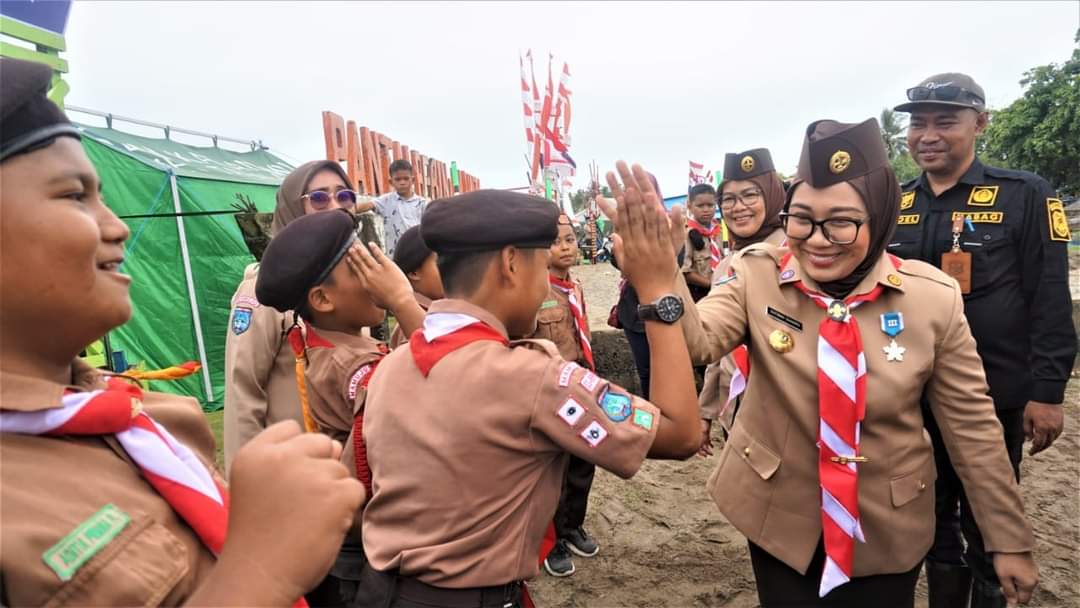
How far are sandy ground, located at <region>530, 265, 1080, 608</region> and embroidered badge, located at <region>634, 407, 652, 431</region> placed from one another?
2174 millimetres

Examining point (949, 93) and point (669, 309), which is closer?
point (669, 309)

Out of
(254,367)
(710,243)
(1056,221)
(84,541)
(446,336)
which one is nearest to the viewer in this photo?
(84,541)

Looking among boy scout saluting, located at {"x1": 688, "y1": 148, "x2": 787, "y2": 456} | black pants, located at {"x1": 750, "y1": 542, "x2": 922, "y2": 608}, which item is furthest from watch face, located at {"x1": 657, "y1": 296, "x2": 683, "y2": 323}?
boy scout saluting, located at {"x1": 688, "y1": 148, "x2": 787, "y2": 456}

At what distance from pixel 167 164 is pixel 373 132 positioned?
4.94 m

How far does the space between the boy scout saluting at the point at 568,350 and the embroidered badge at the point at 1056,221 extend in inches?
92.9

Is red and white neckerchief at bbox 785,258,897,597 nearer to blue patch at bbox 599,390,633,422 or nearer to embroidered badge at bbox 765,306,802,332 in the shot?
embroidered badge at bbox 765,306,802,332

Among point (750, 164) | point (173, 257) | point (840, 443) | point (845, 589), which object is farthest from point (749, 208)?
point (173, 257)

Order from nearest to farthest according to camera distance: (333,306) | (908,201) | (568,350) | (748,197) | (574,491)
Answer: (333,306), (908,201), (574,491), (568,350), (748,197)

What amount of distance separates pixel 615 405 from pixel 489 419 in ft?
1.03

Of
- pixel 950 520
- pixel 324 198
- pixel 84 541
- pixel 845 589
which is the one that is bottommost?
pixel 950 520

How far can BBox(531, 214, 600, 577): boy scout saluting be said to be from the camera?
3.53 metres

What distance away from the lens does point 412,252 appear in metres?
3.14

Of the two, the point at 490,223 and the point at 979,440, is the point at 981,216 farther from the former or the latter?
the point at 490,223

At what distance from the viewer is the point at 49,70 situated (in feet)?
2.94
